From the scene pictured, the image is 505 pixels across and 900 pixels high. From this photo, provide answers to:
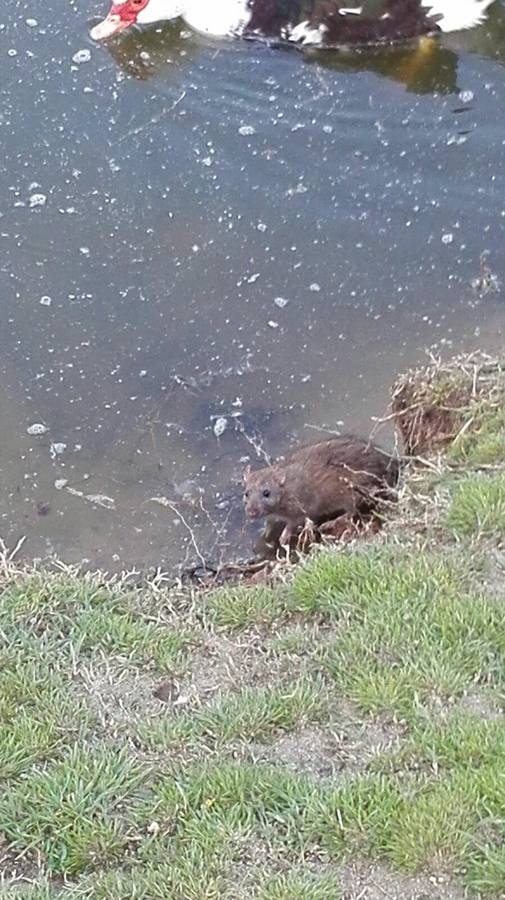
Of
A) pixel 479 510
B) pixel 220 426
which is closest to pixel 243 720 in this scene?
pixel 479 510

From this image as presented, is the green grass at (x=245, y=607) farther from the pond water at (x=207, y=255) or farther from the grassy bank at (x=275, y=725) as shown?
the pond water at (x=207, y=255)

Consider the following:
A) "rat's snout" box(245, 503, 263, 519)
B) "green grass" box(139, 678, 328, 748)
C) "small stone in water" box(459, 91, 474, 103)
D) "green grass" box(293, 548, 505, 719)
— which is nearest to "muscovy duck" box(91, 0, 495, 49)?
"small stone in water" box(459, 91, 474, 103)

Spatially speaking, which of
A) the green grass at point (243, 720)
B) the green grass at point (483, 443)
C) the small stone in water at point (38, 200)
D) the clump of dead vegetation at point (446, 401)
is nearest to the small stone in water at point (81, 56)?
the small stone in water at point (38, 200)

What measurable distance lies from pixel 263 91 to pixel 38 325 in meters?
1.98

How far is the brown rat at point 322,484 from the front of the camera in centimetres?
468

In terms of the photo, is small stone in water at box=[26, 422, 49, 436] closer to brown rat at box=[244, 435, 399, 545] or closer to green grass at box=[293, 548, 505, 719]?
brown rat at box=[244, 435, 399, 545]

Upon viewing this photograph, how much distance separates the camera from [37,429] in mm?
5195

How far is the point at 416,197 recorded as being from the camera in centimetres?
607

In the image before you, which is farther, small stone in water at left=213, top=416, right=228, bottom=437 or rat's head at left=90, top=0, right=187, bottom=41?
rat's head at left=90, top=0, right=187, bottom=41

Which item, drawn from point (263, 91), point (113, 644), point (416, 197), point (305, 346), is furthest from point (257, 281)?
point (113, 644)

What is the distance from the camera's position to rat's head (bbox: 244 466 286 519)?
4.66 m

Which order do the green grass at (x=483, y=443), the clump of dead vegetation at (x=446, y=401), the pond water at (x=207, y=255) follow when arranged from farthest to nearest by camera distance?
1. the pond water at (x=207, y=255)
2. the clump of dead vegetation at (x=446, y=401)
3. the green grass at (x=483, y=443)

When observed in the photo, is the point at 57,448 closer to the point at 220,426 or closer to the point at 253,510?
the point at 220,426

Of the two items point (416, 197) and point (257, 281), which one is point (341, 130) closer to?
point (416, 197)
